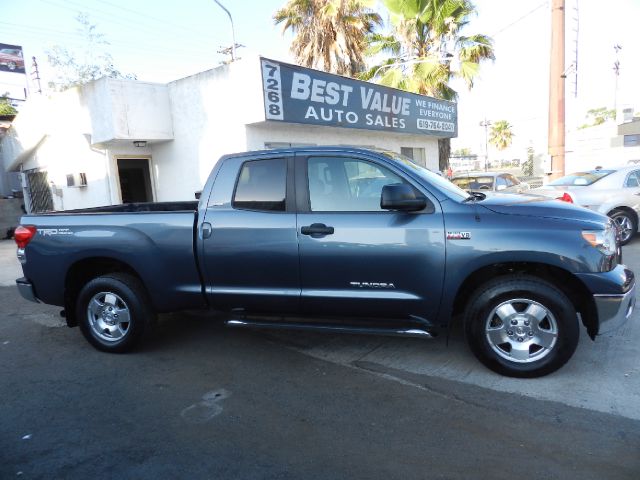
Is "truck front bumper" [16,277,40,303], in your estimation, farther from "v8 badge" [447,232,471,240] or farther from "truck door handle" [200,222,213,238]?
"v8 badge" [447,232,471,240]

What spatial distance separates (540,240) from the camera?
130 inches

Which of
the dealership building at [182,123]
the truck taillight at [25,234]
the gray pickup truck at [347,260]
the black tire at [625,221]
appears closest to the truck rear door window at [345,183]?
the gray pickup truck at [347,260]

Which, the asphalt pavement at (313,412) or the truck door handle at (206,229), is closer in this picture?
the asphalt pavement at (313,412)

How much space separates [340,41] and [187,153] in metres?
10.5

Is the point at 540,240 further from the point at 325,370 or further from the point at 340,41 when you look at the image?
the point at 340,41

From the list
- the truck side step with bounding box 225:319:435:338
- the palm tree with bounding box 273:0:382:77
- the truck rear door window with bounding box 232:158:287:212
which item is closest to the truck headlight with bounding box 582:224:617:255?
the truck side step with bounding box 225:319:435:338

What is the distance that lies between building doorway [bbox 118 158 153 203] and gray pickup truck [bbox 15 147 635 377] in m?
7.69

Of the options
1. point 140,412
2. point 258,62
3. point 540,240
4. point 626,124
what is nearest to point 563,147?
point 258,62

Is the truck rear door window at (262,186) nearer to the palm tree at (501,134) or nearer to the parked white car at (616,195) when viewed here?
the parked white car at (616,195)

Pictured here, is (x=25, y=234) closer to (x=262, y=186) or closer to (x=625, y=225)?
(x=262, y=186)

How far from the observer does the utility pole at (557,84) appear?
11977 mm

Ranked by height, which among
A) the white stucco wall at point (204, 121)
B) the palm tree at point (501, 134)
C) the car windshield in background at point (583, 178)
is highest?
the palm tree at point (501, 134)

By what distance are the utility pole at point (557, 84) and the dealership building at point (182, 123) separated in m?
4.02

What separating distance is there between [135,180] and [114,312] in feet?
29.8
